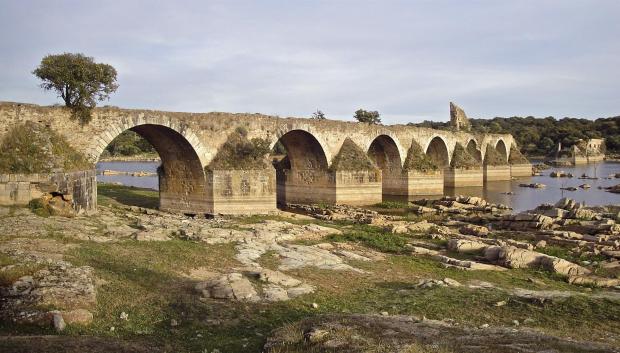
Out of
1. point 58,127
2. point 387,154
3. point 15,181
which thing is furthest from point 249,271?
point 387,154

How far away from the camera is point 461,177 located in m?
55.2

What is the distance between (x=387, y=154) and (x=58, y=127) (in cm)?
3105

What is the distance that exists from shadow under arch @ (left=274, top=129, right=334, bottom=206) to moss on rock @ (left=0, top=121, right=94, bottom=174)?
57.1 feet

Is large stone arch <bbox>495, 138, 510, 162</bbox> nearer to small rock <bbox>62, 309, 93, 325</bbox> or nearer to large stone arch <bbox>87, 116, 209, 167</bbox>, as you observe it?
large stone arch <bbox>87, 116, 209, 167</bbox>

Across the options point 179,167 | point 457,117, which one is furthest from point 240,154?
point 457,117

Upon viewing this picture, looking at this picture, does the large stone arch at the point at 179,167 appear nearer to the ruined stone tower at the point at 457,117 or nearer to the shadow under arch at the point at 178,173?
the shadow under arch at the point at 178,173

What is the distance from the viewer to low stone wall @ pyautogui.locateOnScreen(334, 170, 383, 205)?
37.1m

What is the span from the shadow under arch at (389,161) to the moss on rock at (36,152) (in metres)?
29.5

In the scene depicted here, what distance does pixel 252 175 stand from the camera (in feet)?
93.5

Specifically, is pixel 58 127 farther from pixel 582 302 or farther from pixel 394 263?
pixel 582 302

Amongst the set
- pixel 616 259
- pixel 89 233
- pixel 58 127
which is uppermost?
pixel 58 127

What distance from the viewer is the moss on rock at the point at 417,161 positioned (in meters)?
46.4

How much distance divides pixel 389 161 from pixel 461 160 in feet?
42.3

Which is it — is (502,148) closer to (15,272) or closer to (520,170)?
(520,170)
